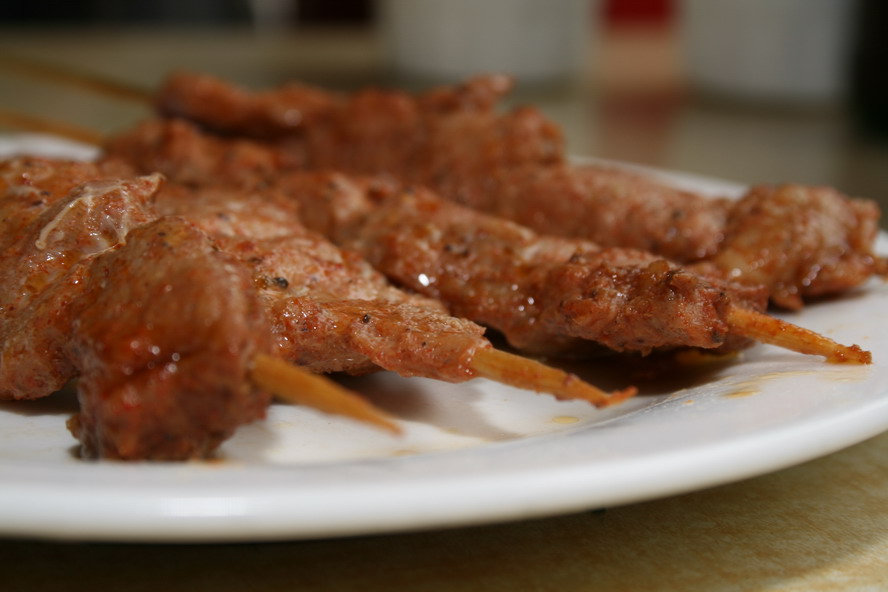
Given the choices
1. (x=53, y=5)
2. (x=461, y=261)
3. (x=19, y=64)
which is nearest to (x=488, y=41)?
(x=19, y=64)

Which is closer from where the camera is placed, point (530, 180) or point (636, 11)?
point (530, 180)

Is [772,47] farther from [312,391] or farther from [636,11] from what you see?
[636,11]

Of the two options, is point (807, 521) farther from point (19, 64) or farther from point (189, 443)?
point (19, 64)

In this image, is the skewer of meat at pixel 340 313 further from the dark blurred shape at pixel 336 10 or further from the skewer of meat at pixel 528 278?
the dark blurred shape at pixel 336 10

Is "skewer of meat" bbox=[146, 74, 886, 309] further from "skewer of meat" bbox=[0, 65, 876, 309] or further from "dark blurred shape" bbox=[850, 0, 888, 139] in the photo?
"dark blurred shape" bbox=[850, 0, 888, 139]

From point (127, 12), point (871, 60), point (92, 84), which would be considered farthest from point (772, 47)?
A: point (127, 12)
